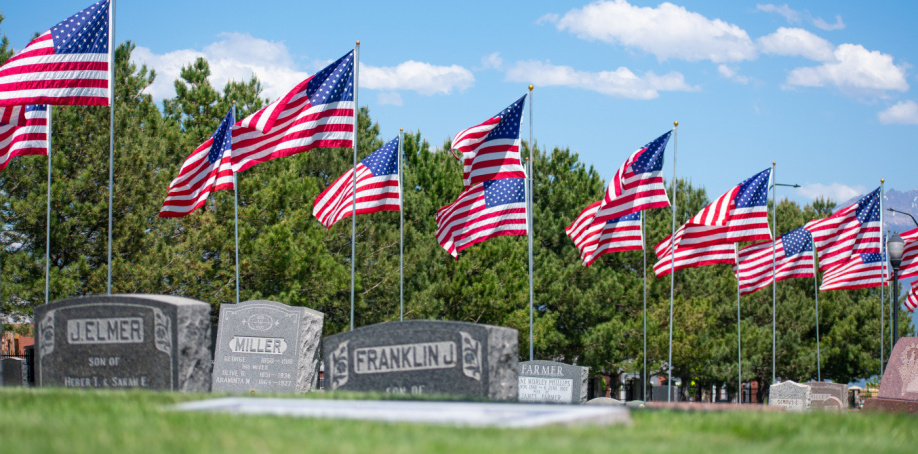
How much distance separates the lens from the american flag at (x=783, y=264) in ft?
101

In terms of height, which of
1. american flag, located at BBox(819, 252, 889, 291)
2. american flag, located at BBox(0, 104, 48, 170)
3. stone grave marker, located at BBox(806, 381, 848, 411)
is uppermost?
american flag, located at BBox(0, 104, 48, 170)

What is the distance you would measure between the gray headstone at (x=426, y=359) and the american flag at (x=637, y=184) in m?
12.1

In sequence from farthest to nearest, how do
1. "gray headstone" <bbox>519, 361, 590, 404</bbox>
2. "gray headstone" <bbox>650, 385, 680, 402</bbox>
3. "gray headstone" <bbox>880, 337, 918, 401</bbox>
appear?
"gray headstone" <bbox>650, 385, 680, 402</bbox>, "gray headstone" <bbox>519, 361, 590, 404</bbox>, "gray headstone" <bbox>880, 337, 918, 401</bbox>

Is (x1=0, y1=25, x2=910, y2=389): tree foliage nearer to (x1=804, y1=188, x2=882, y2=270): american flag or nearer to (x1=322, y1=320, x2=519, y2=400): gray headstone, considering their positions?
(x1=804, y1=188, x2=882, y2=270): american flag

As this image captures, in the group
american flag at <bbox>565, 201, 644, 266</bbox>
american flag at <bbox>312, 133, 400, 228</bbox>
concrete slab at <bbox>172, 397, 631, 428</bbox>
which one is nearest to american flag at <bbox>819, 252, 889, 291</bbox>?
american flag at <bbox>565, 201, 644, 266</bbox>

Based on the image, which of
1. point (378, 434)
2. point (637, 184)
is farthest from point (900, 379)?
point (378, 434)

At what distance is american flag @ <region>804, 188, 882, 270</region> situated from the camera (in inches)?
1138

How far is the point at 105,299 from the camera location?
38.6 ft

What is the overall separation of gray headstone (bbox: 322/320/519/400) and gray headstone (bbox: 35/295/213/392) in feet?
5.33

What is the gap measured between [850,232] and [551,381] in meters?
12.5

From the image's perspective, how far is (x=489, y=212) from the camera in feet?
74.3

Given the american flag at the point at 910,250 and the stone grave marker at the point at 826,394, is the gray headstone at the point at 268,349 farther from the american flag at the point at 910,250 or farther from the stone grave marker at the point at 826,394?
the american flag at the point at 910,250

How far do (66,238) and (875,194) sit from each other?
23842 millimetres

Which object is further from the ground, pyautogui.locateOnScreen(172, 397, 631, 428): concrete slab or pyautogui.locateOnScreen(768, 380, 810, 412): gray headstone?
pyautogui.locateOnScreen(172, 397, 631, 428): concrete slab
